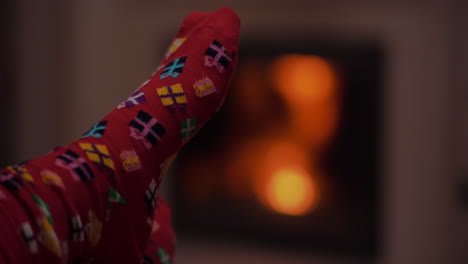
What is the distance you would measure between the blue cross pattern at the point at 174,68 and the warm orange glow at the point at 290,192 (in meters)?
0.98

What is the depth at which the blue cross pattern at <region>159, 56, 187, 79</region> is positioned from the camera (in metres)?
0.84

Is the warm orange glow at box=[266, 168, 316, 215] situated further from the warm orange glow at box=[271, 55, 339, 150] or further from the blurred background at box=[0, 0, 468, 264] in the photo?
the warm orange glow at box=[271, 55, 339, 150]

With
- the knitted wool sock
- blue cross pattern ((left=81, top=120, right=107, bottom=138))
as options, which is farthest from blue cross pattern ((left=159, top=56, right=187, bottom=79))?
blue cross pattern ((left=81, top=120, right=107, bottom=138))

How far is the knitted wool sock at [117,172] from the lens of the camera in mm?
559

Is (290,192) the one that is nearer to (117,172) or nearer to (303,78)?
(303,78)

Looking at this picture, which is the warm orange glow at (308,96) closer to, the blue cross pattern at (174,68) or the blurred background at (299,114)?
the blurred background at (299,114)

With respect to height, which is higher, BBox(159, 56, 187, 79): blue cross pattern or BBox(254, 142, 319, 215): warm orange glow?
BBox(159, 56, 187, 79): blue cross pattern

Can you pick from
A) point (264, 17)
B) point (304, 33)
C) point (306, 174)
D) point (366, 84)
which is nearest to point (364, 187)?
point (306, 174)

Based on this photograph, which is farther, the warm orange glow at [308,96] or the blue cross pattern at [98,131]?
the warm orange glow at [308,96]

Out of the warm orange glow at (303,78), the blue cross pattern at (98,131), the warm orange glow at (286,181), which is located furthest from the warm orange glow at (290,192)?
the blue cross pattern at (98,131)

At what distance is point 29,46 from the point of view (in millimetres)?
1975

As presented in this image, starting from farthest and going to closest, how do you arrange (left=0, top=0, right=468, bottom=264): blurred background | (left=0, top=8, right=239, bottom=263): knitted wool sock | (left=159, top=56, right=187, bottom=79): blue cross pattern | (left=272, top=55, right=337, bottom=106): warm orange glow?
1. (left=272, top=55, right=337, bottom=106): warm orange glow
2. (left=0, top=0, right=468, bottom=264): blurred background
3. (left=159, top=56, right=187, bottom=79): blue cross pattern
4. (left=0, top=8, right=239, bottom=263): knitted wool sock

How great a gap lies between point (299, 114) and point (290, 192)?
0.26 meters

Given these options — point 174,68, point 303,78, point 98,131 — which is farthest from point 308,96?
point 98,131
